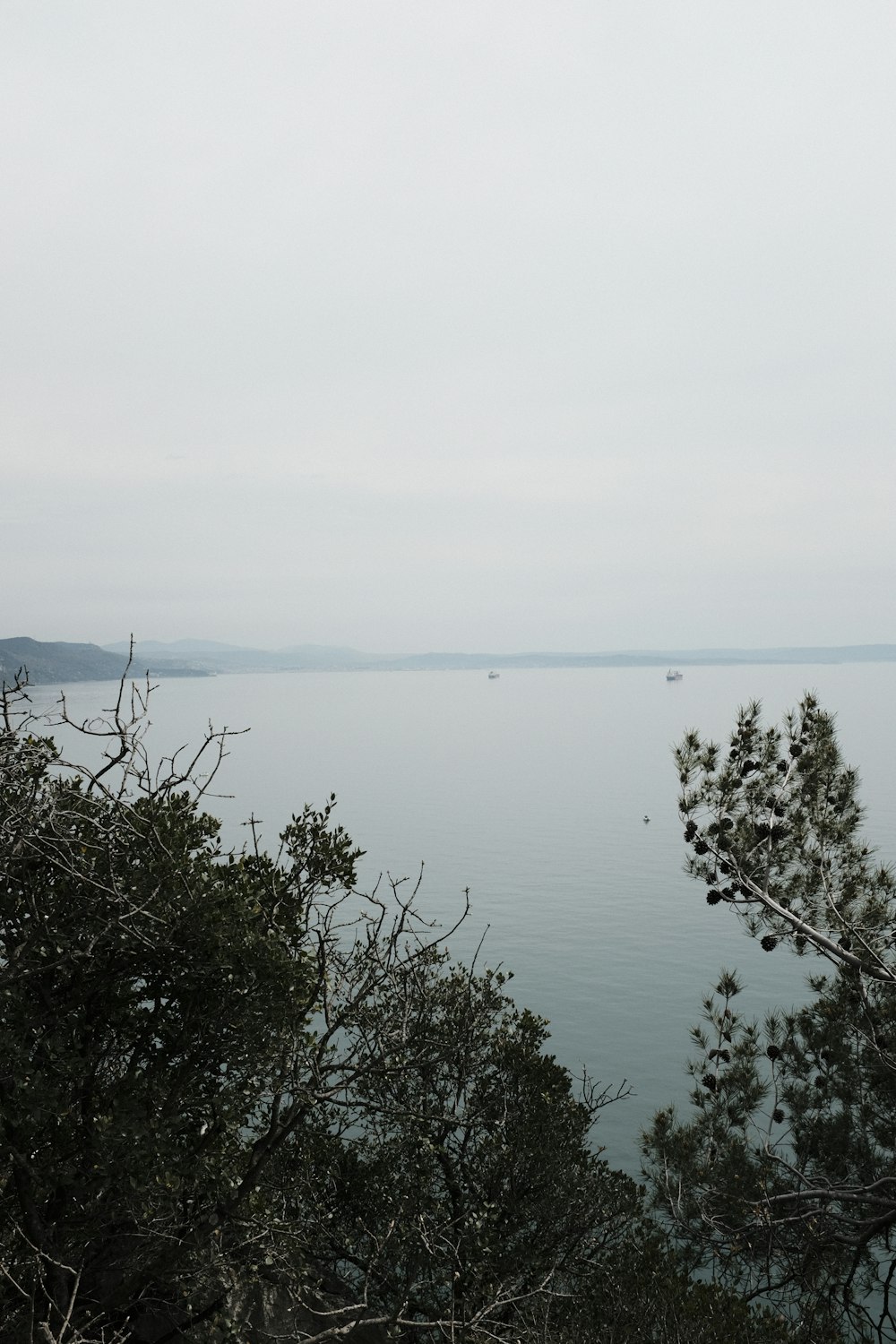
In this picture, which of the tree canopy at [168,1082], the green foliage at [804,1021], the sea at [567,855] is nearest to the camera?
the tree canopy at [168,1082]

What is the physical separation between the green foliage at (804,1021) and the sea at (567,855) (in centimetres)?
135

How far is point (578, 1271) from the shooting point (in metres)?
11.5

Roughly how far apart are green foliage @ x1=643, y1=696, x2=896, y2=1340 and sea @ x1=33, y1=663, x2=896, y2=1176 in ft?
4.44

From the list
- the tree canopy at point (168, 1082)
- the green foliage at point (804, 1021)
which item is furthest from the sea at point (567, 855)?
the green foliage at point (804, 1021)

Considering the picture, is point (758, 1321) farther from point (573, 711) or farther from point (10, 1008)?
point (573, 711)

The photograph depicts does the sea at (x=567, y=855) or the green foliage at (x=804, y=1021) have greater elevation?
the green foliage at (x=804, y=1021)

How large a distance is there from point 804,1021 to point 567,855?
3950 centimetres

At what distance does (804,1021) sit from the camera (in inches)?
545

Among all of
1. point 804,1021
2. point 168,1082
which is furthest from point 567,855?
point 168,1082

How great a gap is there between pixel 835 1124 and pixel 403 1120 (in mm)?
6583

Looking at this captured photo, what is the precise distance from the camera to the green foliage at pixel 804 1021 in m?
12.1

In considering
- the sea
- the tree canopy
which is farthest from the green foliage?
the tree canopy

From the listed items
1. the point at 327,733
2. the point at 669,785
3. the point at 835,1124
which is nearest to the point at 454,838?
the point at 669,785

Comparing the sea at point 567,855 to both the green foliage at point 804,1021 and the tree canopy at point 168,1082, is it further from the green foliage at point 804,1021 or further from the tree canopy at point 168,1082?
the green foliage at point 804,1021
